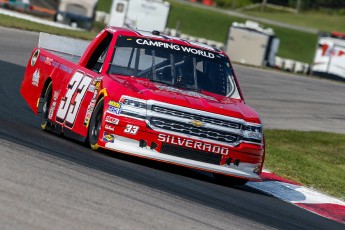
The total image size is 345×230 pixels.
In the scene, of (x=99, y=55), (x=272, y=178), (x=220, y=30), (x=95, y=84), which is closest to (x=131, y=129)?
(x=95, y=84)

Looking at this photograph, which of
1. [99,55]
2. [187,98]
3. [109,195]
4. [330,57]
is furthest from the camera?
[330,57]

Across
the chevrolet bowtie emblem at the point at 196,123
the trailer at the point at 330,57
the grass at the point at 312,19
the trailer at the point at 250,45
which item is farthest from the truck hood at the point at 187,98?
the grass at the point at 312,19

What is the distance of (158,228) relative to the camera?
723 cm

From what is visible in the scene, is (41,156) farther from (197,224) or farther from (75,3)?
(75,3)

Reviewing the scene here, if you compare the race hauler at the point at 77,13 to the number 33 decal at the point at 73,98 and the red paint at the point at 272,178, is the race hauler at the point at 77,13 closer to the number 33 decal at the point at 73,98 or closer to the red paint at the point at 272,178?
the red paint at the point at 272,178

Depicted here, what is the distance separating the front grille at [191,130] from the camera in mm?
10953

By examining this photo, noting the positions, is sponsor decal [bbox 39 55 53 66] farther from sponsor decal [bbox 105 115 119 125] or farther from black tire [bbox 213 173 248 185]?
black tire [bbox 213 173 248 185]

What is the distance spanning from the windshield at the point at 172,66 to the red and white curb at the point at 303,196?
3.70 ft

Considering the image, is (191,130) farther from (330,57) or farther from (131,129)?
(330,57)

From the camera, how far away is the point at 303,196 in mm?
12141

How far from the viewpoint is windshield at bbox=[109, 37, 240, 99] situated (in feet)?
39.8

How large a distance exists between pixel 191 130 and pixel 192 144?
0.48 ft

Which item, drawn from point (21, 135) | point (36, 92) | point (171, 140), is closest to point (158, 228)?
point (171, 140)

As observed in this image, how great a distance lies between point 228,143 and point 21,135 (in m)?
2.26
